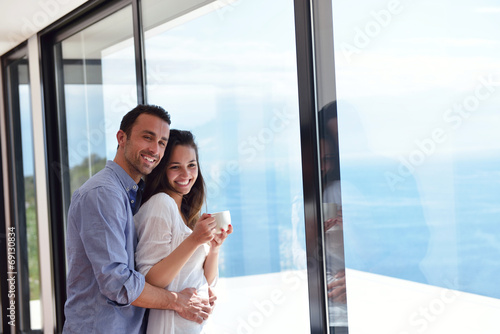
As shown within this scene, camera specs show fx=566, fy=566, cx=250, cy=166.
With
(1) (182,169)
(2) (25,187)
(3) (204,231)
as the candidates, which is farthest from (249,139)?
(2) (25,187)

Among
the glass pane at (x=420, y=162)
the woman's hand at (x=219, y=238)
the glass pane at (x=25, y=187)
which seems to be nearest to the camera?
the glass pane at (x=420, y=162)

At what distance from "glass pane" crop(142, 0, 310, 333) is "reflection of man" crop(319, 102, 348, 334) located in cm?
12

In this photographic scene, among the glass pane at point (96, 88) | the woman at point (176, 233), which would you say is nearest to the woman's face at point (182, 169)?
the woman at point (176, 233)

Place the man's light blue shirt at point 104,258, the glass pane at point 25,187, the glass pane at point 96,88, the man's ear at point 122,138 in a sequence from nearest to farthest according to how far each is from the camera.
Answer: the man's light blue shirt at point 104,258, the man's ear at point 122,138, the glass pane at point 96,88, the glass pane at point 25,187

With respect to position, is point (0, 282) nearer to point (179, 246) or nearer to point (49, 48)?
point (49, 48)

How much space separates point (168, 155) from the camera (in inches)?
76.8

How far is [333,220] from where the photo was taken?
6.10 ft

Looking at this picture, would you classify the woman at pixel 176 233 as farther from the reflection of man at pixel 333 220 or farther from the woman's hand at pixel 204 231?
the reflection of man at pixel 333 220

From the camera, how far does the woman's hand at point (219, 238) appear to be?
5.95ft

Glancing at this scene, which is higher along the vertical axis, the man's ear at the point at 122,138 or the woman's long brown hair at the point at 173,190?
the man's ear at the point at 122,138

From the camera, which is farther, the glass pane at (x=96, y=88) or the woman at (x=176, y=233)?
the glass pane at (x=96, y=88)

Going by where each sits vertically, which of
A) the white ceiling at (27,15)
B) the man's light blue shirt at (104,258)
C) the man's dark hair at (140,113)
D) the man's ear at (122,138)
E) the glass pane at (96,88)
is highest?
the white ceiling at (27,15)

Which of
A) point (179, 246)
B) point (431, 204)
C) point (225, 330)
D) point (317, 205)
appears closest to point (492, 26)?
point (431, 204)

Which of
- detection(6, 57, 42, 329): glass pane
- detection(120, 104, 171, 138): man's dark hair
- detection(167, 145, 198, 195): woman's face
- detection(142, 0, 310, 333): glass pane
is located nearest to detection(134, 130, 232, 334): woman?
detection(167, 145, 198, 195): woman's face
